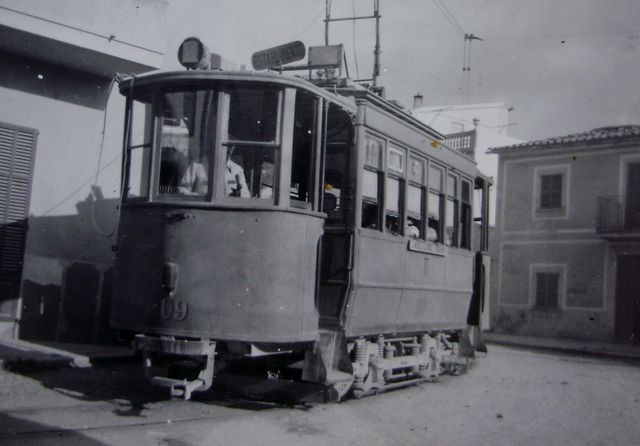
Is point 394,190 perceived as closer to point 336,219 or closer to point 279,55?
point 336,219

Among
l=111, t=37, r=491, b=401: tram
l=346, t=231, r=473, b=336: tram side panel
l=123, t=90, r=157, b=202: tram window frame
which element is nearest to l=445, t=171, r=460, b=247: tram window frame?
l=346, t=231, r=473, b=336: tram side panel

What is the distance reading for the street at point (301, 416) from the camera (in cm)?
560

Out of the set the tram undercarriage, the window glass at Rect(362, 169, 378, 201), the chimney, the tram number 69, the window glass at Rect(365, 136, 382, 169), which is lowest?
the tram undercarriage

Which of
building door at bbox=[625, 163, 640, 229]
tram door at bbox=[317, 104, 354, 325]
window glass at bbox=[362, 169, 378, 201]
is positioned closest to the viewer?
tram door at bbox=[317, 104, 354, 325]

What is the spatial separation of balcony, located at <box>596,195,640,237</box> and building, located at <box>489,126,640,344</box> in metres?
0.03

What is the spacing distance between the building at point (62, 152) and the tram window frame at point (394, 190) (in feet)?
13.6

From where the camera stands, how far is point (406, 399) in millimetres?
8156

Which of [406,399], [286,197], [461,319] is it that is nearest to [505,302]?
[461,319]

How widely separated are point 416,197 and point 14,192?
5795 millimetres

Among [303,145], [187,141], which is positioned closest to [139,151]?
[187,141]

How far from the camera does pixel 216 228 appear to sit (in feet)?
20.4

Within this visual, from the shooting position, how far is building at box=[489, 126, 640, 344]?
69.3 feet

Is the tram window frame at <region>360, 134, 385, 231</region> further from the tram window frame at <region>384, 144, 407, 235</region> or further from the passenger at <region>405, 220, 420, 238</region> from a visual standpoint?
the passenger at <region>405, 220, 420, 238</region>

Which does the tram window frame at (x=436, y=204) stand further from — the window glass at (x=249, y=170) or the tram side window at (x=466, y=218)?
the window glass at (x=249, y=170)
